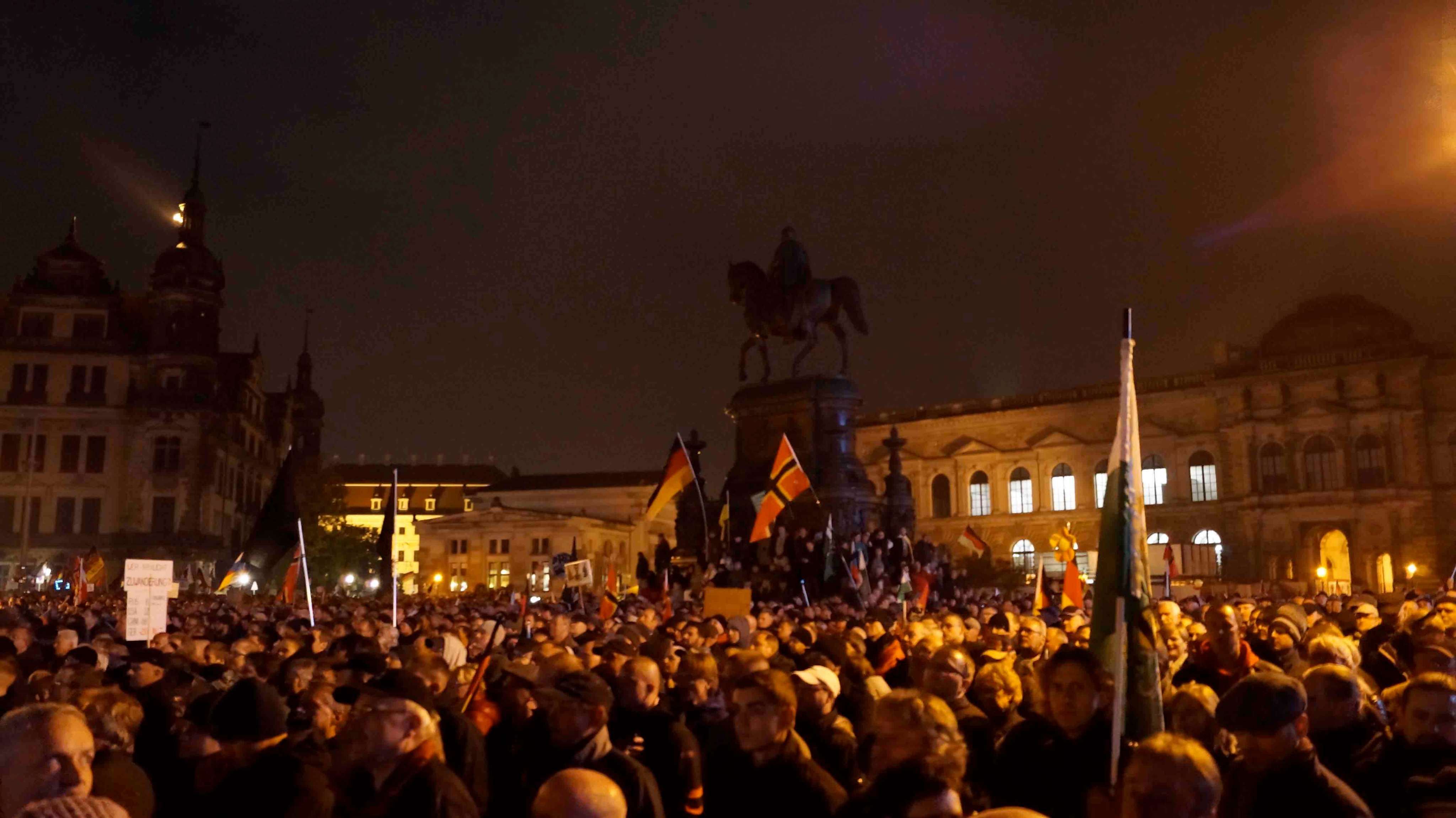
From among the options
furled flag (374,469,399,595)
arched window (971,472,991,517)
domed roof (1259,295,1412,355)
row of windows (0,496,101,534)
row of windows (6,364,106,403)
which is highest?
domed roof (1259,295,1412,355)

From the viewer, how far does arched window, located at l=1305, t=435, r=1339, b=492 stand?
237ft

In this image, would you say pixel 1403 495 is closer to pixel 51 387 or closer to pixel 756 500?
pixel 756 500

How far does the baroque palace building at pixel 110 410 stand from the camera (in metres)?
72.4

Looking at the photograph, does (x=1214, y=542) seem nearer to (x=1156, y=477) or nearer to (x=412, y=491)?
(x=1156, y=477)

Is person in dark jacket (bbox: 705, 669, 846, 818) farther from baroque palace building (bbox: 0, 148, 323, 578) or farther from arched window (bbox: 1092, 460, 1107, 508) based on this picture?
arched window (bbox: 1092, 460, 1107, 508)

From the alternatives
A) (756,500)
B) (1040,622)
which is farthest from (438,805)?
(756,500)

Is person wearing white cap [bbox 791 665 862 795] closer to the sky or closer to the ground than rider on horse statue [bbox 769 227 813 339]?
closer to the ground

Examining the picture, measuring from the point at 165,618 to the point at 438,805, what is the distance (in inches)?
485

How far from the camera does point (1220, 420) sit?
254ft

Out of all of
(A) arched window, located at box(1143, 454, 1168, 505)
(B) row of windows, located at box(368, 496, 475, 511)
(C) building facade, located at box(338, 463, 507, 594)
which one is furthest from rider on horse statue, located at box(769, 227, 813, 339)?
(B) row of windows, located at box(368, 496, 475, 511)

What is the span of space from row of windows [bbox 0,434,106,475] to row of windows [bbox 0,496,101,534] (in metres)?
1.75

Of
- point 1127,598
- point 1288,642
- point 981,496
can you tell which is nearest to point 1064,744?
point 1127,598

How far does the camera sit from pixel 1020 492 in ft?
286

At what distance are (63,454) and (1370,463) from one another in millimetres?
76978
